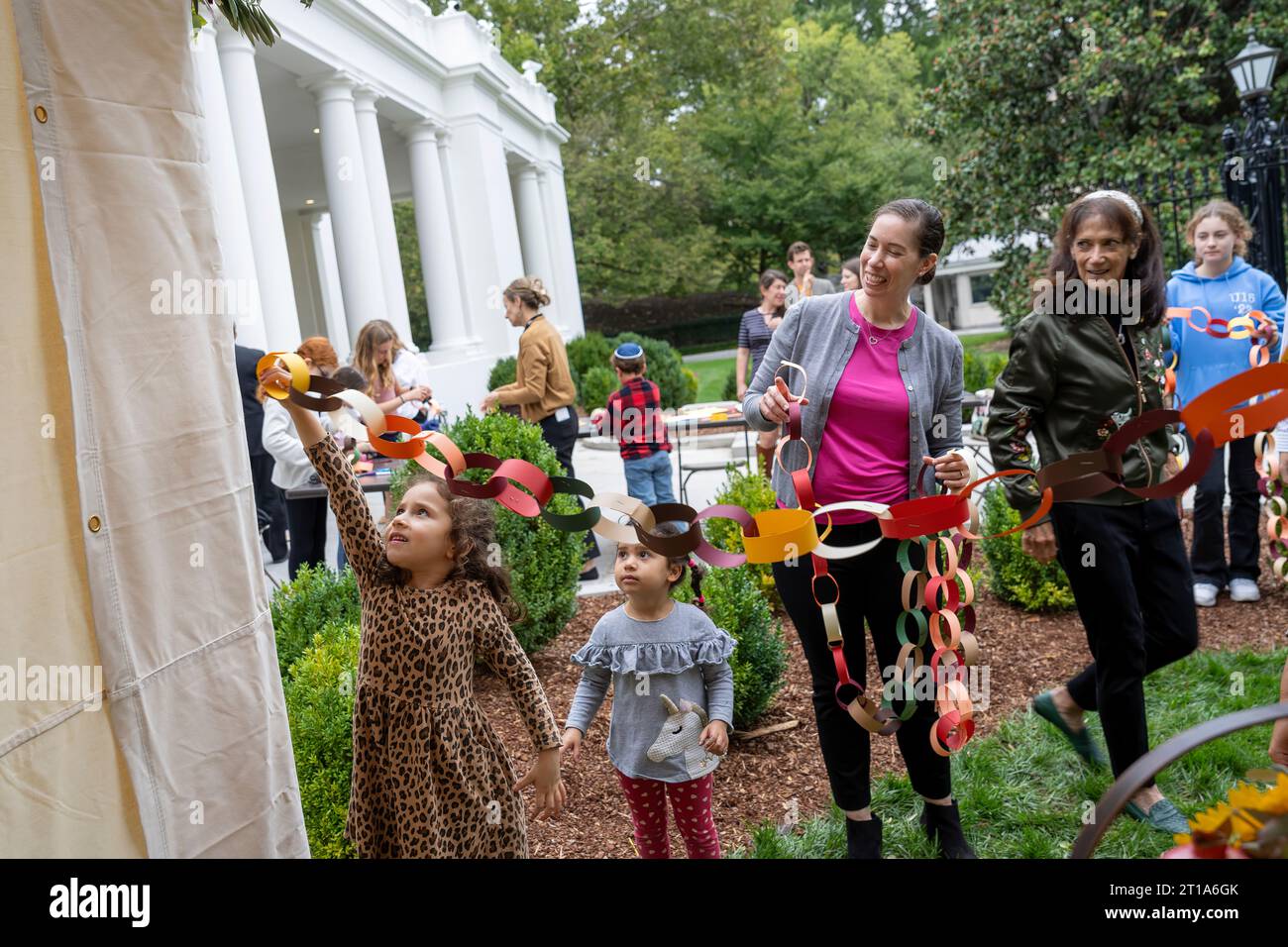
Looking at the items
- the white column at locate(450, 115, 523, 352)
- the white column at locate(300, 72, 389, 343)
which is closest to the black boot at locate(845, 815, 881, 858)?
the white column at locate(300, 72, 389, 343)

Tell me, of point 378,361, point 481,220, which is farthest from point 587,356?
point 378,361

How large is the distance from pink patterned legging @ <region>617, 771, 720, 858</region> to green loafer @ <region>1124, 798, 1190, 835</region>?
1.37 metres

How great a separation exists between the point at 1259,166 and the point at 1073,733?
19.2 feet

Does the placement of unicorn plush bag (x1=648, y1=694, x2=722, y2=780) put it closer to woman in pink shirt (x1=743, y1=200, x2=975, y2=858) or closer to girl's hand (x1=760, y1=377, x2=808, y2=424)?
woman in pink shirt (x1=743, y1=200, x2=975, y2=858)

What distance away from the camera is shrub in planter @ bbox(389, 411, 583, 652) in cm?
504

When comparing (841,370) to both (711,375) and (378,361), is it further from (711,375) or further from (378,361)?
(711,375)

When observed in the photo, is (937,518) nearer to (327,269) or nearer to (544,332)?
(544,332)

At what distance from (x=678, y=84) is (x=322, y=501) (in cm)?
3785

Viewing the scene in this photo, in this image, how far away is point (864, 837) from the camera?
3002 millimetres

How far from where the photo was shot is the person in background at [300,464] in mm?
5633

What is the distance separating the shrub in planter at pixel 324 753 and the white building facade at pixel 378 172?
4.10 m

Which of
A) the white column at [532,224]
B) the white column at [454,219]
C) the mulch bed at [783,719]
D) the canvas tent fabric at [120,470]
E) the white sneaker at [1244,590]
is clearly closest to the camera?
the canvas tent fabric at [120,470]

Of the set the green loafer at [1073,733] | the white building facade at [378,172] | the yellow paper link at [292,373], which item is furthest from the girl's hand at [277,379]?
the white building facade at [378,172]

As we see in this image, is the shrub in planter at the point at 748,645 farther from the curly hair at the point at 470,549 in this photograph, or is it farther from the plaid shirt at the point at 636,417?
the plaid shirt at the point at 636,417
